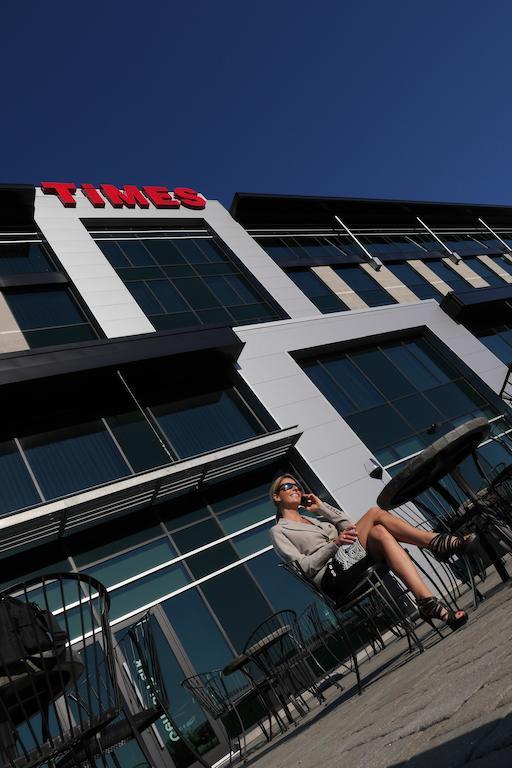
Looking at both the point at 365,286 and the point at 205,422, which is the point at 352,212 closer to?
the point at 365,286

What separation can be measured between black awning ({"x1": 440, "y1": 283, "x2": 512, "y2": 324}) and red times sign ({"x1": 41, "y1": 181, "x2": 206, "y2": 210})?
9.82 metres

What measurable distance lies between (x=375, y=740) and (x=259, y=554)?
8.28m

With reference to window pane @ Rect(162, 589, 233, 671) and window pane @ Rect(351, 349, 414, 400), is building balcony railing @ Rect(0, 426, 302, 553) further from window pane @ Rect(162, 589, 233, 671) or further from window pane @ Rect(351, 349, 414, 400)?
window pane @ Rect(351, 349, 414, 400)

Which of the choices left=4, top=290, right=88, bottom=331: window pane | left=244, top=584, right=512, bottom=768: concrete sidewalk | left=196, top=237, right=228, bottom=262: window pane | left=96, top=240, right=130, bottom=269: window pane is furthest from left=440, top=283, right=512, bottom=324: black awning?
left=244, top=584, right=512, bottom=768: concrete sidewalk

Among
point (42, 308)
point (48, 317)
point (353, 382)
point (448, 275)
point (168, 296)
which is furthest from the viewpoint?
point (448, 275)

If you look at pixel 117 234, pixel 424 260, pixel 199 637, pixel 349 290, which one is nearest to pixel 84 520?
pixel 199 637

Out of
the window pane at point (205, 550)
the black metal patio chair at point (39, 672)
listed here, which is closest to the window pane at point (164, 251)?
the window pane at point (205, 550)

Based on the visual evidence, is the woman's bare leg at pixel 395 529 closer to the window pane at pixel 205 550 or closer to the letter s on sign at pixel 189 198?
the window pane at pixel 205 550

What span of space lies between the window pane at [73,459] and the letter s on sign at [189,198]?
35.8 ft

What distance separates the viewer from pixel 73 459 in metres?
10.3

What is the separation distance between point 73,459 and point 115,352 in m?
2.49

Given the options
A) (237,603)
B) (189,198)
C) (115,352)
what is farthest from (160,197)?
(237,603)

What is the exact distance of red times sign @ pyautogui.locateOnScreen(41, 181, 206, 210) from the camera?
16.4 metres

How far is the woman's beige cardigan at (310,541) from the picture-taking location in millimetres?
3859
